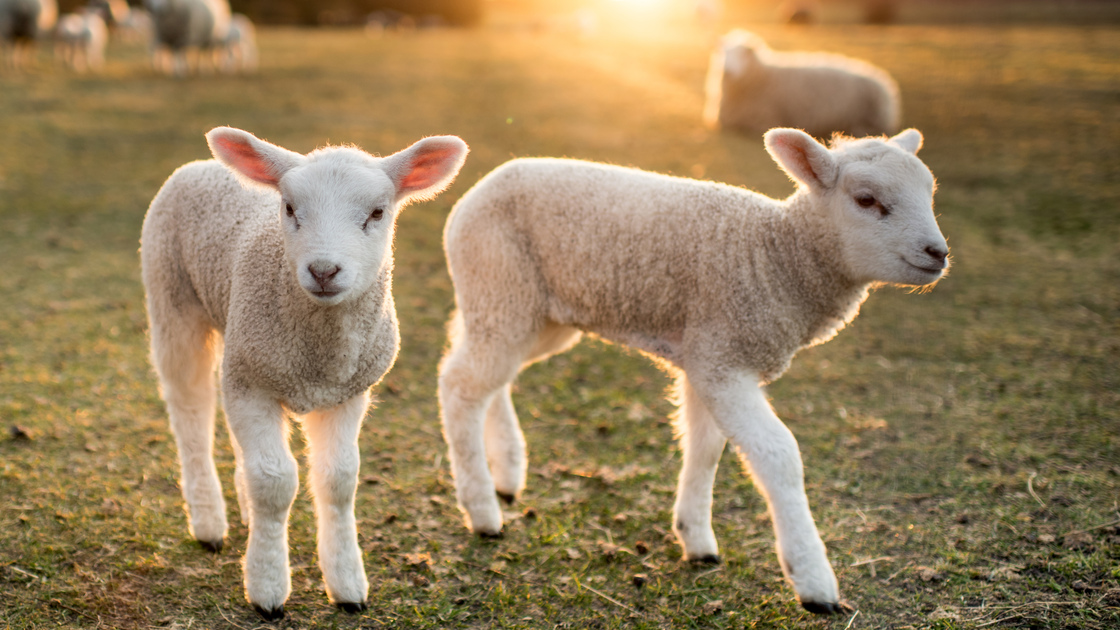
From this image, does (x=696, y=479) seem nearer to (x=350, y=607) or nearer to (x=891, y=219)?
(x=891, y=219)

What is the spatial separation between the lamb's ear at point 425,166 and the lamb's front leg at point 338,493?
81cm

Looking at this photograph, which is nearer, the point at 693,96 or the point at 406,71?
the point at 693,96

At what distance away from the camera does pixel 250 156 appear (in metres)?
2.91

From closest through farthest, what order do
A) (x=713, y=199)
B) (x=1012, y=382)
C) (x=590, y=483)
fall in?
(x=713, y=199) → (x=590, y=483) → (x=1012, y=382)

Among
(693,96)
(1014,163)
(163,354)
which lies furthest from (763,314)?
(693,96)

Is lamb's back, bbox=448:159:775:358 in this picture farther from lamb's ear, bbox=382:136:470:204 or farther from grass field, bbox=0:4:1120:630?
grass field, bbox=0:4:1120:630

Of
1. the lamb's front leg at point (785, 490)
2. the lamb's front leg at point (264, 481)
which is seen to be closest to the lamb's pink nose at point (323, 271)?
the lamb's front leg at point (264, 481)

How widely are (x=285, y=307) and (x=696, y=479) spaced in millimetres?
1871

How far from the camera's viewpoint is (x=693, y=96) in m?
18.1

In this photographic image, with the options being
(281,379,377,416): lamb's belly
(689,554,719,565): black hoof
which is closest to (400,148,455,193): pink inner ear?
(281,379,377,416): lamb's belly

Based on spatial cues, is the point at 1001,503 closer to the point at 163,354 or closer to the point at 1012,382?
the point at 1012,382

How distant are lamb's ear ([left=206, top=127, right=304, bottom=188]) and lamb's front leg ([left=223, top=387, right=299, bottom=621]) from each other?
0.76m

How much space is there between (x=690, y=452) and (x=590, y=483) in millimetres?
870

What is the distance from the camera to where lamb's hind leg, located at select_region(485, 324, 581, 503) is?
4.00m
